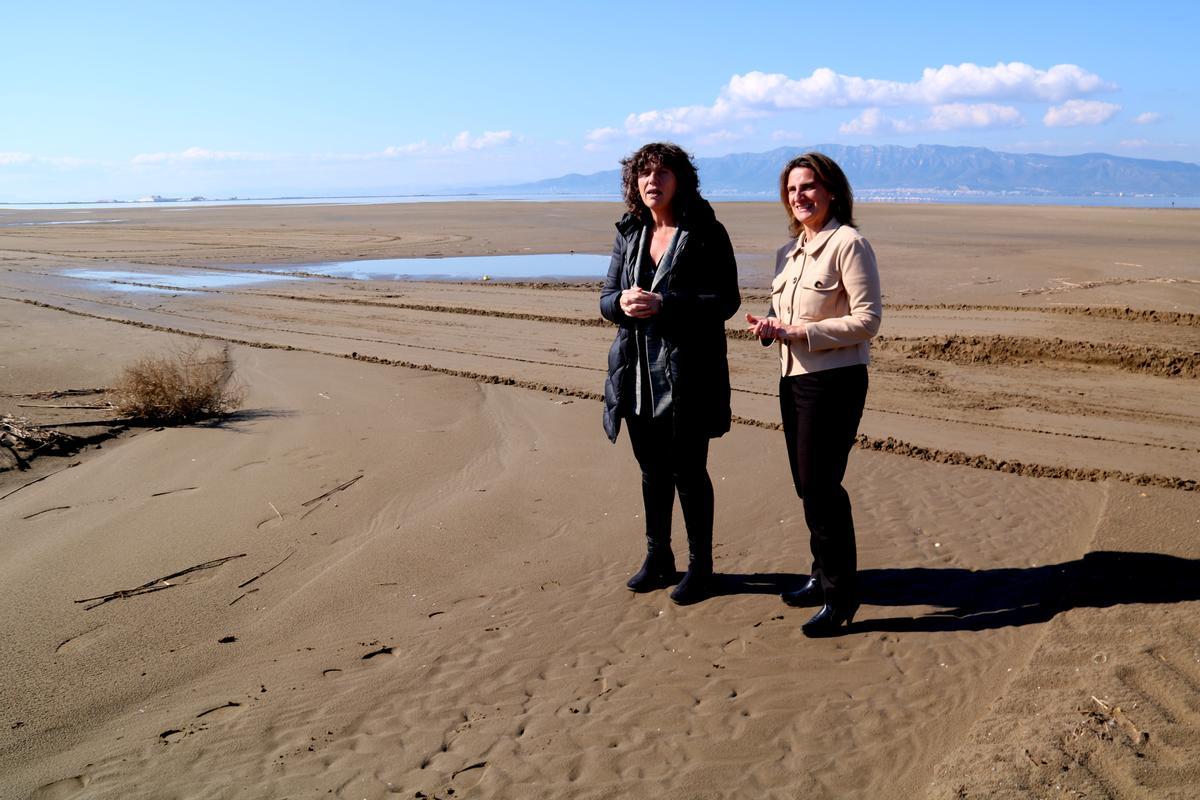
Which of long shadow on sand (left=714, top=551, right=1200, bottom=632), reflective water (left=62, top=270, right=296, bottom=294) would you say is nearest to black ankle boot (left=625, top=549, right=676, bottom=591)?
long shadow on sand (left=714, top=551, right=1200, bottom=632)

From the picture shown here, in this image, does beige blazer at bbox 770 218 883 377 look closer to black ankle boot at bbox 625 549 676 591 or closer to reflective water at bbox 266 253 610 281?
black ankle boot at bbox 625 549 676 591

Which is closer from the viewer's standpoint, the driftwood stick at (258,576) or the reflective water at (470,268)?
→ the driftwood stick at (258,576)

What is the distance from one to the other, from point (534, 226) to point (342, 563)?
3158 centimetres

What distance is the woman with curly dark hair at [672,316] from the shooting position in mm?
4027

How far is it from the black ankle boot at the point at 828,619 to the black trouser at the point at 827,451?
31 millimetres

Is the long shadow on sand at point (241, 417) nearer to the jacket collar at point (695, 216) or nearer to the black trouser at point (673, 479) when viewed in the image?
the black trouser at point (673, 479)

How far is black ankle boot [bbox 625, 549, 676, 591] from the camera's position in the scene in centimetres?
456

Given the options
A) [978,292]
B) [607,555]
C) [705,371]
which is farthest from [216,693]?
[978,292]

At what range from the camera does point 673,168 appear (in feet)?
13.2

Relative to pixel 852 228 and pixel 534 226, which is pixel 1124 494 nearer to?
pixel 852 228

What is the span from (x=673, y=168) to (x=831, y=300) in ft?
2.94

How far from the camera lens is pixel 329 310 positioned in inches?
566

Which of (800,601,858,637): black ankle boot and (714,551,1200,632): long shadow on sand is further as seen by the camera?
(714,551,1200,632): long shadow on sand

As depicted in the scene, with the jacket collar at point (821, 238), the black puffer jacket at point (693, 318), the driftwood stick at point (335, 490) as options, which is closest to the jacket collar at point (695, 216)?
the black puffer jacket at point (693, 318)
